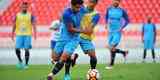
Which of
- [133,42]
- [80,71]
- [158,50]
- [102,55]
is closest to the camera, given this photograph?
[80,71]

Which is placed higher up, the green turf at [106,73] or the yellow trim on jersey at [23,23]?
the yellow trim on jersey at [23,23]

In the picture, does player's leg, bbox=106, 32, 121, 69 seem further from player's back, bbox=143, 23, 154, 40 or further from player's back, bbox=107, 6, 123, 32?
player's back, bbox=143, 23, 154, 40

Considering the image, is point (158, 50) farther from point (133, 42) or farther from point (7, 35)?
point (7, 35)

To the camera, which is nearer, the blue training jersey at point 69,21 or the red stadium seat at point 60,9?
the blue training jersey at point 69,21

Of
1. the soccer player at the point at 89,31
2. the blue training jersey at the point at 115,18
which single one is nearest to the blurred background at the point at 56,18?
the blue training jersey at the point at 115,18

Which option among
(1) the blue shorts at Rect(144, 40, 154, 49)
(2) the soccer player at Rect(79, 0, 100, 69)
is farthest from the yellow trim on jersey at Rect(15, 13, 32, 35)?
(1) the blue shorts at Rect(144, 40, 154, 49)

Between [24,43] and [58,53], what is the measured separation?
4.49 meters

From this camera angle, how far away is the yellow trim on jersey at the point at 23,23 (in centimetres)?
1753

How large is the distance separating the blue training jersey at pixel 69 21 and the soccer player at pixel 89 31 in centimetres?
41

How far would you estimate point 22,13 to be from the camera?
693 inches

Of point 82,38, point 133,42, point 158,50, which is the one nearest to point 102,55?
point 158,50

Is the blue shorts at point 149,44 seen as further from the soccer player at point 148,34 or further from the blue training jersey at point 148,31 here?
the blue training jersey at point 148,31

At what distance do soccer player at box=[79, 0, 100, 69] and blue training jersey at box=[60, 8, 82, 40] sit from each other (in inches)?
16.2

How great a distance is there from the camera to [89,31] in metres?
12.9
